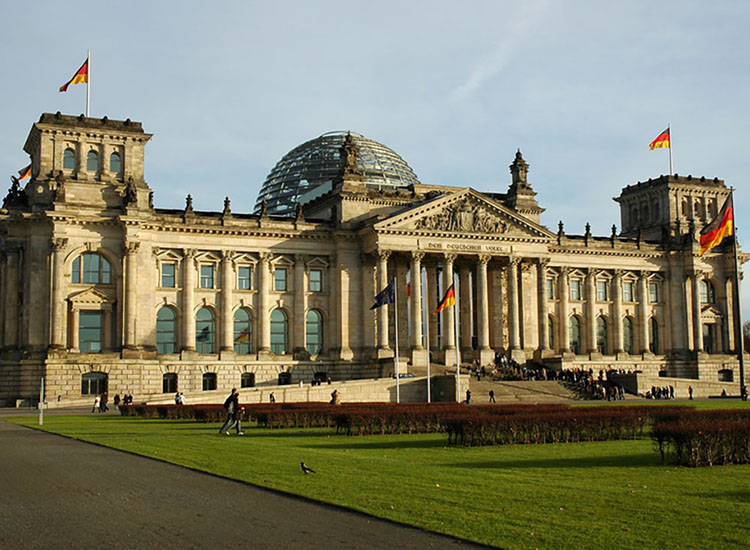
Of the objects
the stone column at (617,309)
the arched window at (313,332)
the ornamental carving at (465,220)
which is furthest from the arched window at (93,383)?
the stone column at (617,309)

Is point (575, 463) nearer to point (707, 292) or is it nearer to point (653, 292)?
point (653, 292)

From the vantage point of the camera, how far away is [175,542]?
1482 centimetres

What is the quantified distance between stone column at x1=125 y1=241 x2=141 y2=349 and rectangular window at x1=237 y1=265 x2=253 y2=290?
10.3 m

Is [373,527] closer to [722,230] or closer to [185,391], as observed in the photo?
[722,230]

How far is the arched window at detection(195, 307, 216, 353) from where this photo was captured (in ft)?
272

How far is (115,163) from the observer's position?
265 feet

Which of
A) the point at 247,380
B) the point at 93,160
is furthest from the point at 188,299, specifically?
the point at 93,160

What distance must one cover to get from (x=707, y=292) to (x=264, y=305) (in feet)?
175

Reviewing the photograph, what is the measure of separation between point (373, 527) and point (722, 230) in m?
54.4

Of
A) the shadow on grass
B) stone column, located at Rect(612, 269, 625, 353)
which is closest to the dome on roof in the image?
stone column, located at Rect(612, 269, 625, 353)

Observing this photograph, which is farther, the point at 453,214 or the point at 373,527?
the point at 453,214

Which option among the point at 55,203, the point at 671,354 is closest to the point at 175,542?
the point at 55,203

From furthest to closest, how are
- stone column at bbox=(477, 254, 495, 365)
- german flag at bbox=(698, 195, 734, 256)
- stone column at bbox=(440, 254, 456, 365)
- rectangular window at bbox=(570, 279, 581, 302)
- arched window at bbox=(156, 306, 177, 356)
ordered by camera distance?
rectangular window at bbox=(570, 279, 581, 302) < stone column at bbox=(477, 254, 495, 365) < stone column at bbox=(440, 254, 456, 365) < arched window at bbox=(156, 306, 177, 356) < german flag at bbox=(698, 195, 734, 256)

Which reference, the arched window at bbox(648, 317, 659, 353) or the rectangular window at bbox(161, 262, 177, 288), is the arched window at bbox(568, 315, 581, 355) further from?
the rectangular window at bbox(161, 262, 177, 288)
